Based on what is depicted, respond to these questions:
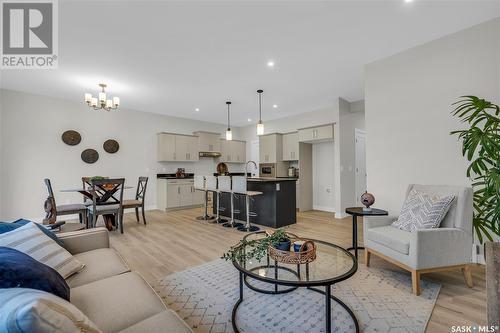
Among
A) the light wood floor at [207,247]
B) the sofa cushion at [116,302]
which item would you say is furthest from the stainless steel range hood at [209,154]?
the sofa cushion at [116,302]

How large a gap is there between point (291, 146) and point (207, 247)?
13.4 feet

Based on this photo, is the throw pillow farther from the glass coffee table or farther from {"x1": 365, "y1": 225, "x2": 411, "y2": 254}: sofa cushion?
the glass coffee table

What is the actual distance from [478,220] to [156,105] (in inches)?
242

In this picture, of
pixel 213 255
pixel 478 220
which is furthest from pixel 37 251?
pixel 478 220

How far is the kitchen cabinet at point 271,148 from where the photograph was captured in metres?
6.67

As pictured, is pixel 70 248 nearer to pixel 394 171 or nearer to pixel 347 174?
pixel 394 171

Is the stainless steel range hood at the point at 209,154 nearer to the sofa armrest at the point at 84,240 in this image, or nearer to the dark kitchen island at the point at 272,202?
the dark kitchen island at the point at 272,202

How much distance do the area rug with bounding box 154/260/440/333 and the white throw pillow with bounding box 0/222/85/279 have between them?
0.86 metres

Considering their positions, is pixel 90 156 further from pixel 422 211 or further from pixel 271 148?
pixel 422 211

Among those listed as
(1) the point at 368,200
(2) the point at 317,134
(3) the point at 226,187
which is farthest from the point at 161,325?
(2) the point at 317,134

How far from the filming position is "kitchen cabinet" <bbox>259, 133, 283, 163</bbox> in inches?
263

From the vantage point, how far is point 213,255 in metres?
3.06

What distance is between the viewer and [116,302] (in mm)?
1200

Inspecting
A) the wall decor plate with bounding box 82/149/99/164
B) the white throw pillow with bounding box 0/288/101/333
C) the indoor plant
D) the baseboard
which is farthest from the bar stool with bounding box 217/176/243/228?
the white throw pillow with bounding box 0/288/101/333
